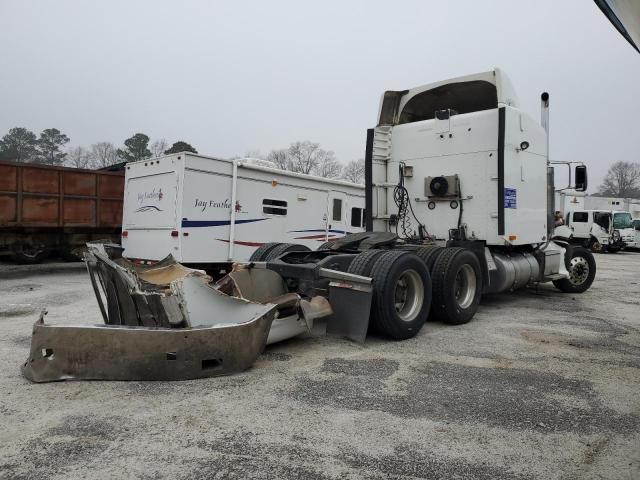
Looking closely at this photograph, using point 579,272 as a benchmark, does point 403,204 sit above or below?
above

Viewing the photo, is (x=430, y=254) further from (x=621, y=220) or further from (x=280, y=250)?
(x=621, y=220)

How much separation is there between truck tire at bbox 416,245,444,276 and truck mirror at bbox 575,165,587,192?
319cm

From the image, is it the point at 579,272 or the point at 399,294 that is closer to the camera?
the point at 399,294

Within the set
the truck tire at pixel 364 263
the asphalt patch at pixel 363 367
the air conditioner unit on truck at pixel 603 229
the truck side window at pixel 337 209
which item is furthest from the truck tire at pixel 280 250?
the air conditioner unit on truck at pixel 603 229

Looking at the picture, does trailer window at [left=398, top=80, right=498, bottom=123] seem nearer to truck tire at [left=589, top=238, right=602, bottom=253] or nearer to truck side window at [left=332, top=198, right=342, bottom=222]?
truck side window at [left=332, top=198, right=342, bottom=222]

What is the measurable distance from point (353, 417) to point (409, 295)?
264 centimetres

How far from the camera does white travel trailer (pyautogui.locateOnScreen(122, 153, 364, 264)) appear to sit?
907cm

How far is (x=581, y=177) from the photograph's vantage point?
7.90 meters

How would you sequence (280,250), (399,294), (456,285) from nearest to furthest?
(399,294) < (456,285) < (280,250)

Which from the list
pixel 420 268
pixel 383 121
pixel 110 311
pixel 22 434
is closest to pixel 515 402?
pixel 420 268

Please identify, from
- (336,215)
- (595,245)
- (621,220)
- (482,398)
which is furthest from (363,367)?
(621,220)

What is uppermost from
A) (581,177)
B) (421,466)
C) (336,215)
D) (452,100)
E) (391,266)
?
(452,100)

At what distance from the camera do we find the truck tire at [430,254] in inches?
247

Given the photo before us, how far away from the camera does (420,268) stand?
5.59 m
